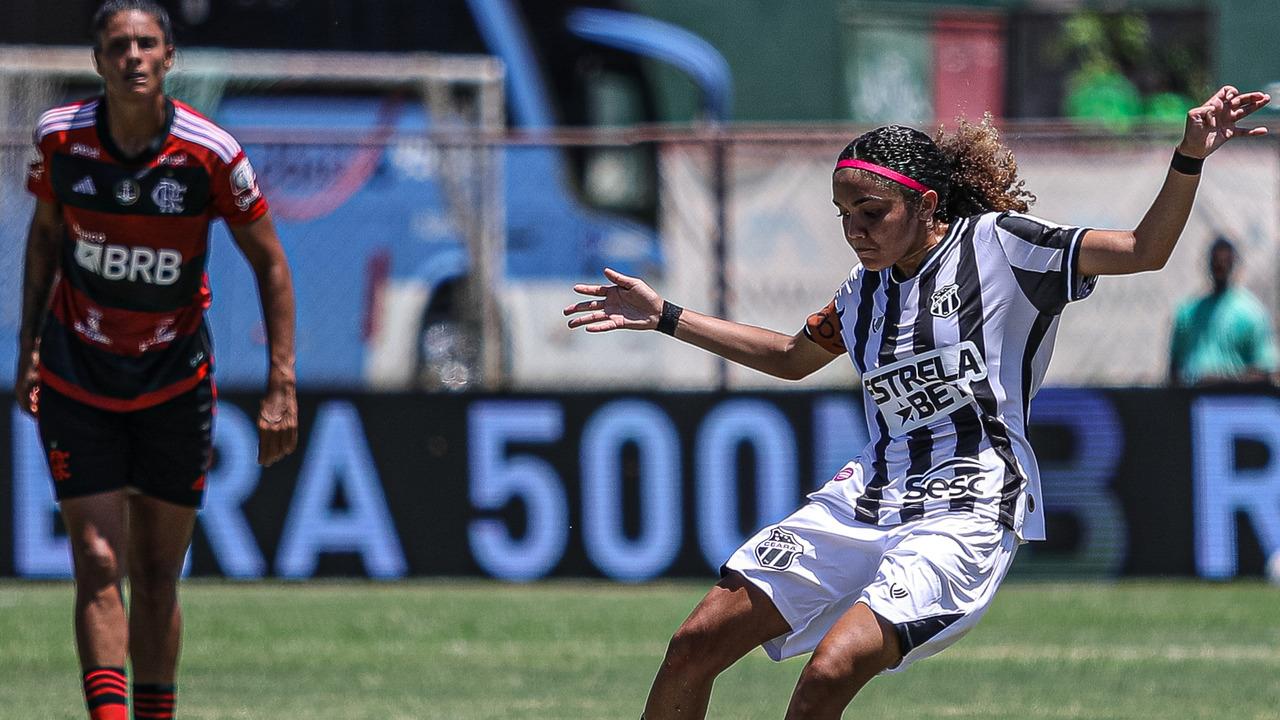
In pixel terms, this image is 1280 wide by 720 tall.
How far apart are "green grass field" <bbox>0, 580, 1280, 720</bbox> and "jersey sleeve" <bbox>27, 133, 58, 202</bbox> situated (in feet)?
7.51

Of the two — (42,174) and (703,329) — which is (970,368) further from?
(42,174)

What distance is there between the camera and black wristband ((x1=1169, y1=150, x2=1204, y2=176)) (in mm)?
5055

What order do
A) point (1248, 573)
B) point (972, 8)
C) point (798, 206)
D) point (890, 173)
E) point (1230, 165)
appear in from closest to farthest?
point (890, 173), point (1248, 573), point (1230, 165), point (798, 206), point (972, 8)

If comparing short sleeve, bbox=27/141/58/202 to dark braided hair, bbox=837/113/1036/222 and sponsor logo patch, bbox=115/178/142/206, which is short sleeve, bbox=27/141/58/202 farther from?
dark braided hair, bbox=837/113/1036/222

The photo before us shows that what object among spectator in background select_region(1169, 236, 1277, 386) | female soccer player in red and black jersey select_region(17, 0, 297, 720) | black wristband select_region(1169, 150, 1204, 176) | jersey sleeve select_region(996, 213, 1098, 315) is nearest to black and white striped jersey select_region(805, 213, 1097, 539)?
jersey sleeve select_region(996, 213, 1098, 315)

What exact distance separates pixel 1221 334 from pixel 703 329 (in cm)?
780

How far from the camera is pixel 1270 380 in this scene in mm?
12102

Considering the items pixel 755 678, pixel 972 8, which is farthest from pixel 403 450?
pixel 972 8

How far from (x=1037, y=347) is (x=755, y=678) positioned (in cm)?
374

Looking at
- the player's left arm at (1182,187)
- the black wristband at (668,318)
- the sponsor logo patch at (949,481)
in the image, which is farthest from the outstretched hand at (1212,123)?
the black wristband at (668,318)

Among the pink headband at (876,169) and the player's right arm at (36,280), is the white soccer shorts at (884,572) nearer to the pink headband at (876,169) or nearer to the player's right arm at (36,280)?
the pink headband at (876,169)

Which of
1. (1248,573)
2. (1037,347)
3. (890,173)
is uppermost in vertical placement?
(890,173)

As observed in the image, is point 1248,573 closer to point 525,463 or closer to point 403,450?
point 525,463

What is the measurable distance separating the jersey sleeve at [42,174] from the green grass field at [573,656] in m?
2.29
